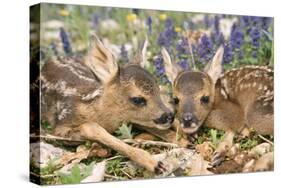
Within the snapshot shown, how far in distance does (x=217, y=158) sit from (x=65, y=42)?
1809 mm

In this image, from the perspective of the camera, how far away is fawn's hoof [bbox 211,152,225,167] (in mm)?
6812

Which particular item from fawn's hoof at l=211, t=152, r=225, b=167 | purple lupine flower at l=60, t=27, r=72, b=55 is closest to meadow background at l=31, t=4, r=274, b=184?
purple lupine flower at l=60, t=27, r=72, b=55

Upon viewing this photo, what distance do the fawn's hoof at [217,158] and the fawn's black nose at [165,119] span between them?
586mm

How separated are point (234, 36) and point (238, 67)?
30cm

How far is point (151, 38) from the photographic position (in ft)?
21.6

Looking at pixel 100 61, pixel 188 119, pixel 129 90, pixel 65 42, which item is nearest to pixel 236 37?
pixel 188 119

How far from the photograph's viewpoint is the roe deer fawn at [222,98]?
6.66m

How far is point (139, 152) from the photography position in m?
6.39

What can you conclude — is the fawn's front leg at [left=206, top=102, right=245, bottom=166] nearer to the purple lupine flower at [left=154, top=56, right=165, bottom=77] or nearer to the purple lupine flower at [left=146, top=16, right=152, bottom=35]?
the purple lupine flower at [left=154, top=56, right=165, bottom=77]

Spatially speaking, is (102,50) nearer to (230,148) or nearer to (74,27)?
(74,27)

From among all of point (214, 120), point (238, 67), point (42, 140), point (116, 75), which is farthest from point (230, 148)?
point (42, 140)

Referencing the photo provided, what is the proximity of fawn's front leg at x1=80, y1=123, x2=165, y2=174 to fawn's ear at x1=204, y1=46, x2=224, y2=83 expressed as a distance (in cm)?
97

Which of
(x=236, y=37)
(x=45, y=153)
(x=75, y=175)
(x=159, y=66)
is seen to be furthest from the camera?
(x=236, y=37)

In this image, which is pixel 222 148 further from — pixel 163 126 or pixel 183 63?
pixel 183 63
